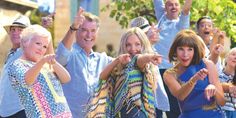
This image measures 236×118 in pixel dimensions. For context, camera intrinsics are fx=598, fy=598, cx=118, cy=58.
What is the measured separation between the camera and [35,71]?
5000 millimetres

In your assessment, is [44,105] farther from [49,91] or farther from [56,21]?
[56,21]

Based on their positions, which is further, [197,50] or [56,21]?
[56,21]

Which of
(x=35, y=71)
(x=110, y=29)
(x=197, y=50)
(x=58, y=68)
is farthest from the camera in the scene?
(x=110, y=29)

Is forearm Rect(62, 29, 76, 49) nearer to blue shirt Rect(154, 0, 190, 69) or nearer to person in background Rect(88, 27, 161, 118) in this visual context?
person in background Rect(88, 27, 161, 118)

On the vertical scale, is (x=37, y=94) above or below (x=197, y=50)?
below

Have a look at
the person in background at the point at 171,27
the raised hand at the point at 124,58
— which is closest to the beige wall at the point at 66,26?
the person in background at the point at 171,27

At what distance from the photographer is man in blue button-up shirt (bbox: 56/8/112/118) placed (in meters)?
5.89

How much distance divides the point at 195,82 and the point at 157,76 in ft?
2.22

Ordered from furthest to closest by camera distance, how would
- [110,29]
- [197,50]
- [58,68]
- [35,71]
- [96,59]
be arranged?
[110,29]
[96,59]
[197,50]
[58,68]
[35,71]

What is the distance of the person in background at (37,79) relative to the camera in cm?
509

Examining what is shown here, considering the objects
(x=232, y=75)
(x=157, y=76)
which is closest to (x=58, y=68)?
(x=157, y=76)

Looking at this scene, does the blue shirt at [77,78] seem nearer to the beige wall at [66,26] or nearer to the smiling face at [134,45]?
the smiling face at [134,45]

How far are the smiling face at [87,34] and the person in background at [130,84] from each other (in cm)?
49

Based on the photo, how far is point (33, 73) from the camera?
16.4ft
